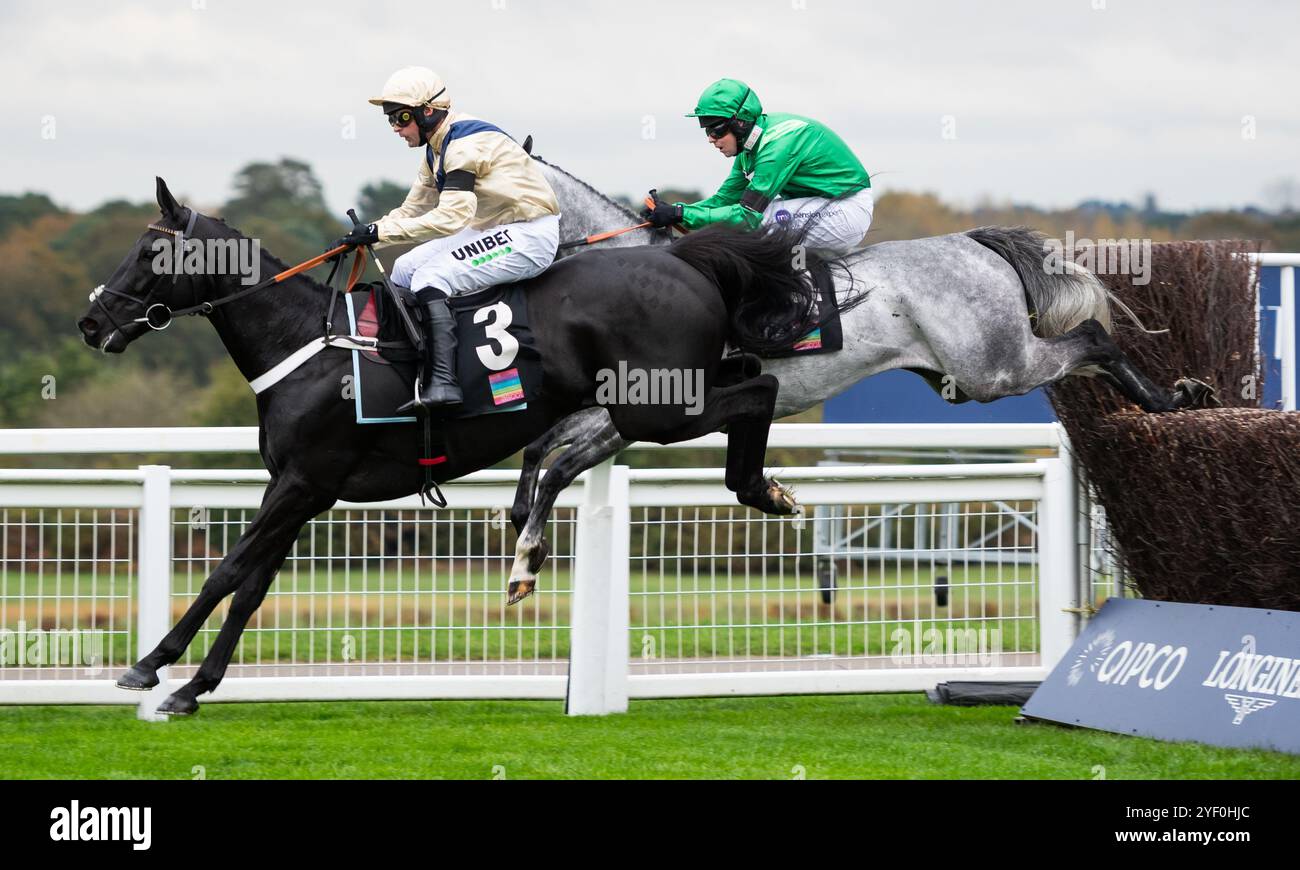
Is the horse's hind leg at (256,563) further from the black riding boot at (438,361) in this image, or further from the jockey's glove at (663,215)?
the jockey's glove at (663,215)

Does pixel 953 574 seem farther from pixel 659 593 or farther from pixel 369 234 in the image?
pixel 369 234

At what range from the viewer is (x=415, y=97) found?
546cm

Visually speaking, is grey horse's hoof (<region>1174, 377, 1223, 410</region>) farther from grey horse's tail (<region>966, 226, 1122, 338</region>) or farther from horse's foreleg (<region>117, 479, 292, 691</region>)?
horse's foreleg (<region>117, 479, 292, 691</region>)

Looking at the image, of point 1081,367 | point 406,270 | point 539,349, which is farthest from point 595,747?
point 1081,367

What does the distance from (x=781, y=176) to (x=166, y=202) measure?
2.23 metres

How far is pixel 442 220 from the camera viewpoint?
211 inches

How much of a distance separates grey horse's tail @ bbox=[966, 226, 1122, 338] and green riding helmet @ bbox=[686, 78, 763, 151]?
1002 millimetres

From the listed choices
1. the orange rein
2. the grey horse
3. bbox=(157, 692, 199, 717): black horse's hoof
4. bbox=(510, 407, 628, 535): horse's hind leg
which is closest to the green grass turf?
bbox=(157, 692, 199, 717): black horse's hoof

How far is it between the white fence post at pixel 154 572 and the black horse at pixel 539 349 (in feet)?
2.35

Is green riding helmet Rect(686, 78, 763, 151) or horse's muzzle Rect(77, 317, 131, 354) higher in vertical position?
green riding helmet Rect(686, 78, 763, 151)

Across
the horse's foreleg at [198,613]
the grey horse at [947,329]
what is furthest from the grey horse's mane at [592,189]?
the horse's foreleg at [198,613]

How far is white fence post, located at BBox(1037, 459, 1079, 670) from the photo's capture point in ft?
20.9

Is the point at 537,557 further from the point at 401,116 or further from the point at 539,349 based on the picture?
the point at 401,116

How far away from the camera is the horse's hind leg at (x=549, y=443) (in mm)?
5906
